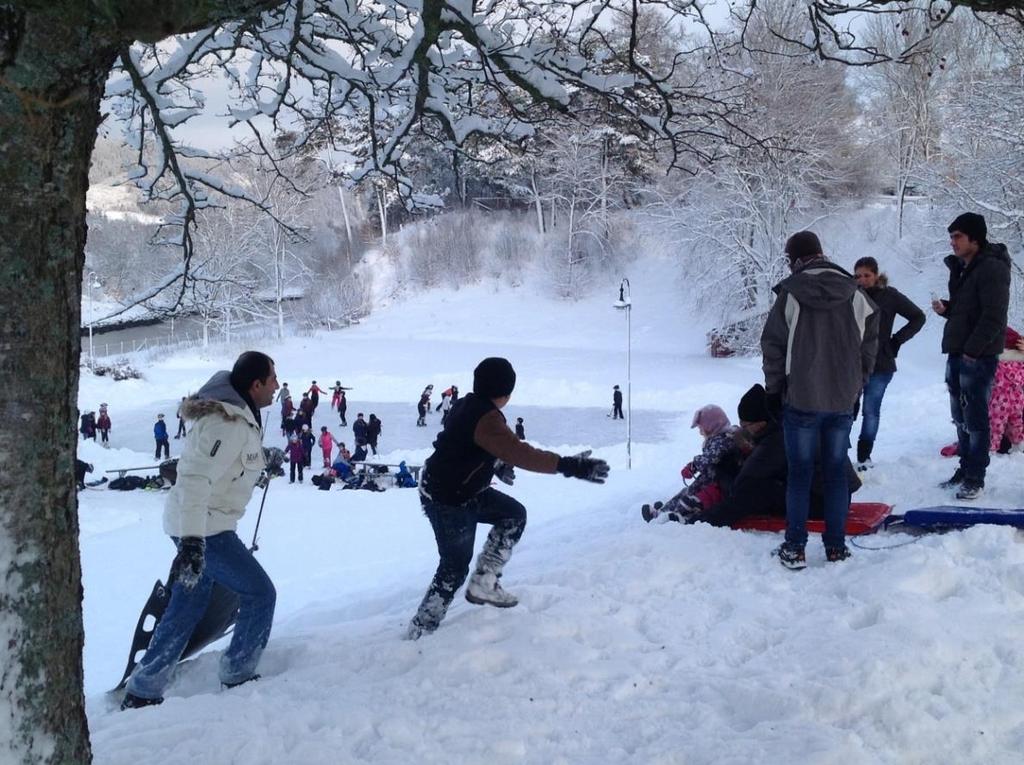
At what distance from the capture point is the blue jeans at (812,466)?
4117mm

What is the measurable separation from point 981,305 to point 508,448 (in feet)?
10.6

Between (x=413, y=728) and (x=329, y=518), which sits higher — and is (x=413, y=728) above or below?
above

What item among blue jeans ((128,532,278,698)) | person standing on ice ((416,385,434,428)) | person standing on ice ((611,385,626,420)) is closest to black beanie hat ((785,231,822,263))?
blue jeans ((128,532,278,698))

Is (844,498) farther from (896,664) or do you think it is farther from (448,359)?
(448,359)

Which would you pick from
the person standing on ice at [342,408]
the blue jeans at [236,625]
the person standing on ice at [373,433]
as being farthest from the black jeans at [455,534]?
the person standing on ice at [342,408]

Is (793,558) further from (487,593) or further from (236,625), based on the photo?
(236,625)

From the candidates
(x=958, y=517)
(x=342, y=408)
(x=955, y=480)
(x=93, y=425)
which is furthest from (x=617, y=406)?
(x=958, y=517)

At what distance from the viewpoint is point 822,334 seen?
3998mm

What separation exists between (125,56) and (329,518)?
25.8 feet

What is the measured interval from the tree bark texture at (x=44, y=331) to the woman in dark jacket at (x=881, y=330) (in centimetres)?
515

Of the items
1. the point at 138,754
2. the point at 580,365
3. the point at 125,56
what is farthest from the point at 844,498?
the point at 580,365

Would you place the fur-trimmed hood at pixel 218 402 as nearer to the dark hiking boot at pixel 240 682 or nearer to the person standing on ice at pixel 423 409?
the dark hiking boot at pixel 240 682

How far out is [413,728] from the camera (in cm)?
284

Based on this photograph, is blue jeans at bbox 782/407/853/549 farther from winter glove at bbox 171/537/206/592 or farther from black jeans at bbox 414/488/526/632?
winter glove at bbox 171/537/206/592
